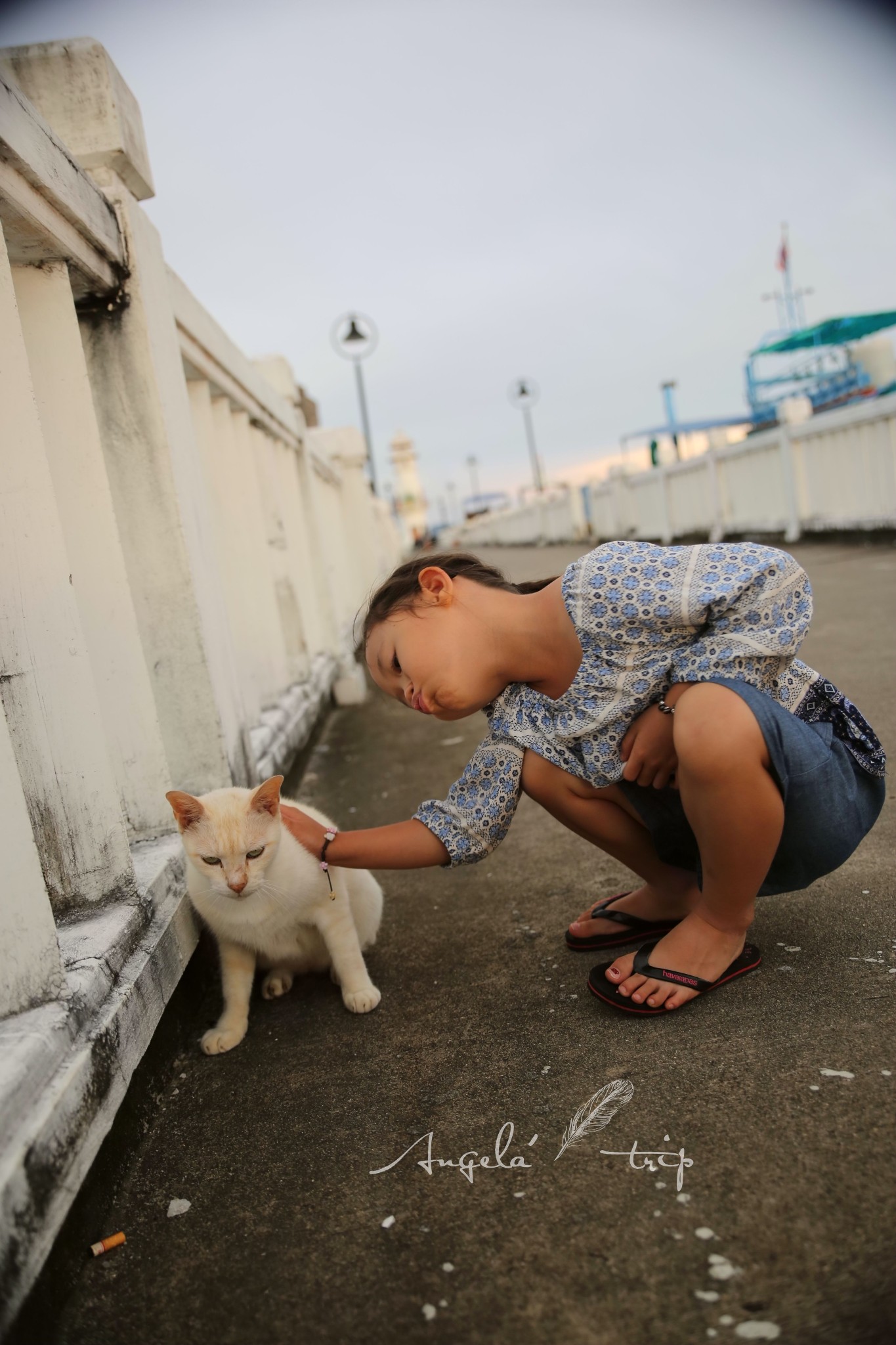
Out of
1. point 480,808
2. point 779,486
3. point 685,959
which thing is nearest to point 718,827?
point 685,959

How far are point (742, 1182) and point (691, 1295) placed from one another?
0.21 metres

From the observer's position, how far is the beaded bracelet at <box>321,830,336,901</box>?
2.04 metres

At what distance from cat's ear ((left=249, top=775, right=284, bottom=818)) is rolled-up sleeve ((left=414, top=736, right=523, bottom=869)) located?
0.31 metres

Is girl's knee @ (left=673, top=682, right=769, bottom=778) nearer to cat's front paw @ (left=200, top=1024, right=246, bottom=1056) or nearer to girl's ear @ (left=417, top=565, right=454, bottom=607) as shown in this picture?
girl's ear @ (left=417, top=565, right=454, bottom=607)

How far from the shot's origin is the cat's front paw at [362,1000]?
2043 mm

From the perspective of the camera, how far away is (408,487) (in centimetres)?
4500

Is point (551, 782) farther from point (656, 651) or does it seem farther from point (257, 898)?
point (257, 898)

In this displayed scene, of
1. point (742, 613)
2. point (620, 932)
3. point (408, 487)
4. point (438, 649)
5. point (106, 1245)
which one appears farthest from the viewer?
point (408, 487)

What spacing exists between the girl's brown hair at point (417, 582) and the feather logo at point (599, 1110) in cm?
99

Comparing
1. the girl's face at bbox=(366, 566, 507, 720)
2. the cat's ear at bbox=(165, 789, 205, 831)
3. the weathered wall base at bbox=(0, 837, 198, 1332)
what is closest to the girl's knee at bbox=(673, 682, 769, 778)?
the girl's face at bbox=(366, 566, 507, 720)

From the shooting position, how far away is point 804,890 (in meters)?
2.22

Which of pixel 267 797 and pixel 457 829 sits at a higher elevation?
pixel 267 797

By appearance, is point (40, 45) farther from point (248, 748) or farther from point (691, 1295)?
point (691, 1295)

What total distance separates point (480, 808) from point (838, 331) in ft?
131
